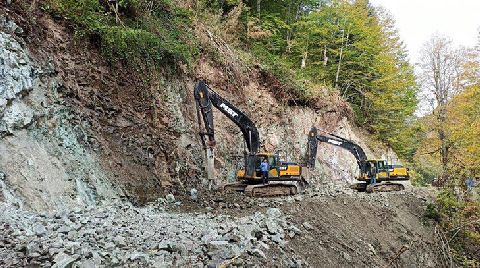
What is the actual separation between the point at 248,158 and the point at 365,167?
19.2 feet

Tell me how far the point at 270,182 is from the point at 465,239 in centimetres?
565

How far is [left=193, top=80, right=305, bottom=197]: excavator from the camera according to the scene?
30.2 feet

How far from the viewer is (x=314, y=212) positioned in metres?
8.10

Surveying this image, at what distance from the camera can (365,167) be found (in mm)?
13766

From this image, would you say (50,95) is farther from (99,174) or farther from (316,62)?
(316,62)

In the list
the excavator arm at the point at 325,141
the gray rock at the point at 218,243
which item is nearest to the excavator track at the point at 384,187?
the excavator arm at the point at 325,141

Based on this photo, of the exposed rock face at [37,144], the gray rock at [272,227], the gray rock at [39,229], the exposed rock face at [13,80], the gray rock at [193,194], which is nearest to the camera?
the gray rock at [39,229]

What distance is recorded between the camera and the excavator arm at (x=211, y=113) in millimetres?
9180

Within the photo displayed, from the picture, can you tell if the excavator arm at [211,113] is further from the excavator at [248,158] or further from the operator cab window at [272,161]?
the operator cab window at [272,161]

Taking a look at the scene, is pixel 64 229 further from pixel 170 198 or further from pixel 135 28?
pixel 135 28

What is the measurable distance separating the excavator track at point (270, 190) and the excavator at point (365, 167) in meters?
3.47

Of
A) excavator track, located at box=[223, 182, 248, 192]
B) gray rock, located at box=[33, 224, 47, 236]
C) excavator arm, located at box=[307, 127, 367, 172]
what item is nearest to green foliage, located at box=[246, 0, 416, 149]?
excavator arm, located at box=[307, 127, 367, 172]

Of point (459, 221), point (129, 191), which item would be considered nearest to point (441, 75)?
point (459, 221)

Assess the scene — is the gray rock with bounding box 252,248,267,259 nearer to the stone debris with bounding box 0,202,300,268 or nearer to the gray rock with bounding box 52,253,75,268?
the stone debris with bounding box 0,202,300,268
